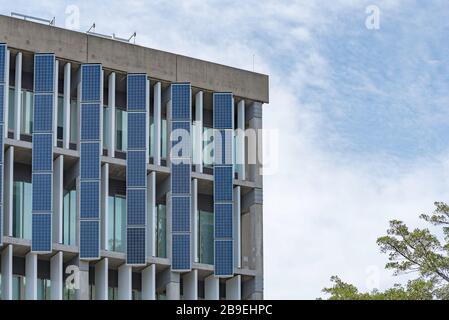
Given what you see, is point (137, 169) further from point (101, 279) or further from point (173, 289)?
point (173, 289)

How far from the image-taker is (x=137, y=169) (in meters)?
56.9

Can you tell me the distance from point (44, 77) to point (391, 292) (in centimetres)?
1738

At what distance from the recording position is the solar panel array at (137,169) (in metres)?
55.8

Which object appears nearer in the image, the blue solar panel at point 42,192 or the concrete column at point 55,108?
the blue solar panel at point 42,192

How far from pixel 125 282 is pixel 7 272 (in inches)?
220

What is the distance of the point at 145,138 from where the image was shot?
188 ft

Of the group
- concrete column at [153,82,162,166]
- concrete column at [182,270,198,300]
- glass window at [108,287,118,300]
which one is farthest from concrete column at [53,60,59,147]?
concrete column at [182,270,198,300]

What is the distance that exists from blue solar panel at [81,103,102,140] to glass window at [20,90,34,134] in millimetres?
2281

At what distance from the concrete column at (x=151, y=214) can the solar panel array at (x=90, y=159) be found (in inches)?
105

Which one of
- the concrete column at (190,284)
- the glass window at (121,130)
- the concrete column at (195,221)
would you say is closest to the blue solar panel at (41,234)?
the glass window at (121,130)

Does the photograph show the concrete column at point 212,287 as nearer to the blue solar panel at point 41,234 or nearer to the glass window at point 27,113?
the blue solar panel at point 41,234

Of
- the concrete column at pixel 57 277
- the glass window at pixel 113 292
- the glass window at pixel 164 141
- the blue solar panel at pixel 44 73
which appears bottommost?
the glass window at pixel 113 292

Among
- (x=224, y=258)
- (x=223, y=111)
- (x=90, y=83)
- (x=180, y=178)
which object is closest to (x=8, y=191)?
(x=90, y=83)
